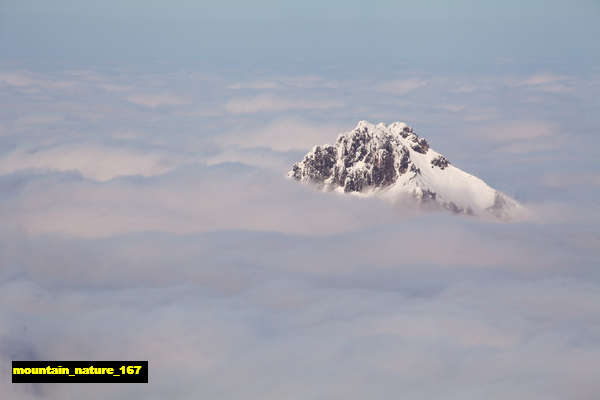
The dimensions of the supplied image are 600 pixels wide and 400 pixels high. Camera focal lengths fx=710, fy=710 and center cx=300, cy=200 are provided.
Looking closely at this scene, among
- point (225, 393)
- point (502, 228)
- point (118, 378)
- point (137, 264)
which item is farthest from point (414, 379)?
point (502, 228)

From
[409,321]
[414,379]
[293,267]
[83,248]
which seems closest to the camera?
[414,379]

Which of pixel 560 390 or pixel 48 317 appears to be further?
pixel 48 317

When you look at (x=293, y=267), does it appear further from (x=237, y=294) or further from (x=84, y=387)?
(x=84, y=387)

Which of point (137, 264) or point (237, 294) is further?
point (137, 264)

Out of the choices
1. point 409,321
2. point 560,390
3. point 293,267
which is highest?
point 293,267

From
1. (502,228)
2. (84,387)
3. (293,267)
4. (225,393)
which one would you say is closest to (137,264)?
(293,267)

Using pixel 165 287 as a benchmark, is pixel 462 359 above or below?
below

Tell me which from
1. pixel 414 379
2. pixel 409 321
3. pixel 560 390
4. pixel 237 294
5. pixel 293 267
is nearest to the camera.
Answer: pixel 560 390

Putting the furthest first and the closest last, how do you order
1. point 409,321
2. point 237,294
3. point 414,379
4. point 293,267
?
1. point 293,267
2. point 237,294
3. point 409,321
4. point 414,379

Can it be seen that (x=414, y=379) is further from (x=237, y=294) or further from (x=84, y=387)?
(x=237, y=294)
